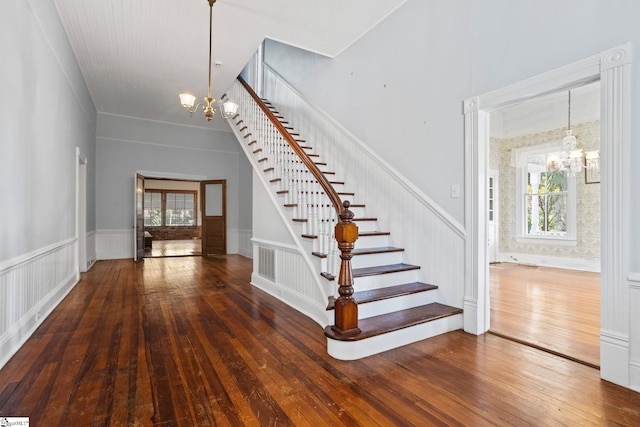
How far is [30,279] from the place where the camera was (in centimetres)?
284

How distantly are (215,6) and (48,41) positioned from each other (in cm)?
177

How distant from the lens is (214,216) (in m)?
8.59

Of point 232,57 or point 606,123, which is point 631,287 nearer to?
point 606,123

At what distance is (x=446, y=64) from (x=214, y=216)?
7.04 m

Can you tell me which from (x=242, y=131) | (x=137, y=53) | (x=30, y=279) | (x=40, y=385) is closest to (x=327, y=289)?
(x=40, y=385)

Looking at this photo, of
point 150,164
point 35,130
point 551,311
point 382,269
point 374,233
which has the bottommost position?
point 551,311

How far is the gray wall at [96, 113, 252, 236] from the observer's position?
738 cm

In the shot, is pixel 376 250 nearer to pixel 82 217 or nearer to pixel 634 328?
pixel 634 328

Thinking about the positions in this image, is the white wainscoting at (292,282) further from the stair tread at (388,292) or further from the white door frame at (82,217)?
the white door frame at (82,217)

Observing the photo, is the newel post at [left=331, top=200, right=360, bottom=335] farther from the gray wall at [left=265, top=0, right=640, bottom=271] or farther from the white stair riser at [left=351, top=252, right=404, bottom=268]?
Result: the gray wall at [left=265, top=0, right=640, bottom=271]

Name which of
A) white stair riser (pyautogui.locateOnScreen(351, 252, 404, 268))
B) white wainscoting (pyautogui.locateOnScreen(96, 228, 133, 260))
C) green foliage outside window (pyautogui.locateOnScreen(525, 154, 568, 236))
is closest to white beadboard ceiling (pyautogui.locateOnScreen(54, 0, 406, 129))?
white stair riser (pyautogui.locateOnScreen(351, 252, 404, 268))

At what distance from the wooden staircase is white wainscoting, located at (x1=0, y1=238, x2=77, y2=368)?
2.37m

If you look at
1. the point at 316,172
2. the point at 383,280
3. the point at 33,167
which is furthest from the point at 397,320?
the point at 33,167

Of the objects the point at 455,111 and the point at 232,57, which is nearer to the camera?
the point at 455,111
